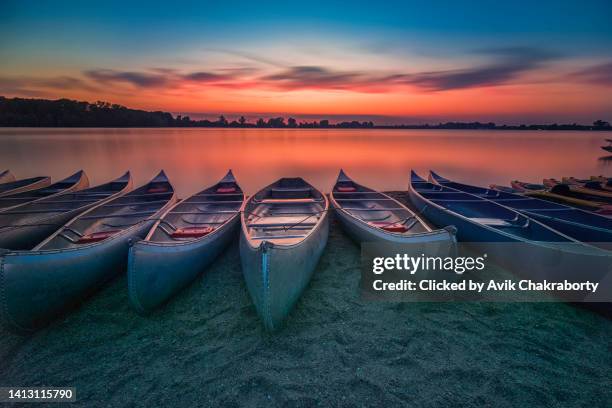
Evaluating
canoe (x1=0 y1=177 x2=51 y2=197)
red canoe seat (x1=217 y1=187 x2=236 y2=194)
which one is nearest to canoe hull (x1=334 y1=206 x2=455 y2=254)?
red canoe seat (x1=217 y1=187 x2=236 y2=194)

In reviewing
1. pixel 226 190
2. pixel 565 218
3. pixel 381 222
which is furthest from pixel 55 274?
pixel 565 218

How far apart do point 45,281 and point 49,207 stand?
5.93 metres

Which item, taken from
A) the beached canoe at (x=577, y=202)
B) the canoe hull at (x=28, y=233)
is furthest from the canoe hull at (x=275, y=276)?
the beached canoe at (x=577, y=202)

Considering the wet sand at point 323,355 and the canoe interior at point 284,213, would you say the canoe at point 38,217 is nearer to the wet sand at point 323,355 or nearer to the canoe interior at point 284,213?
the wet sand at point 323,355

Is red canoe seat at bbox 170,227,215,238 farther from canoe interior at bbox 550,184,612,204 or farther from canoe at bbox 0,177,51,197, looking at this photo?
canoe interior at bbox 550,184,612,204

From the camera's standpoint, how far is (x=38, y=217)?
7.89 metres

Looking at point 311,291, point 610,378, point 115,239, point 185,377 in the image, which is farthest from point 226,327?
point 610,378

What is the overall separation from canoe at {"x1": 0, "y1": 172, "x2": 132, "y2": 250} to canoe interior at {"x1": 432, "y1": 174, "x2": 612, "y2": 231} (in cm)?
1318

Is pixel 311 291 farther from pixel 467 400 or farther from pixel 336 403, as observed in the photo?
pixel 467 400

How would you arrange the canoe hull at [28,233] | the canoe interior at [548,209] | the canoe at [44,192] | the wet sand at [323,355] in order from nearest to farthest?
the wet sand at [323,355]
the canoe hull at [28,233]
the canoe interior at [548,209]
the canoe at [44,192]

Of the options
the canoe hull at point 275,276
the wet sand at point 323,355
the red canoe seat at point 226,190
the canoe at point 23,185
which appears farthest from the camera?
the canoe at point 23,185

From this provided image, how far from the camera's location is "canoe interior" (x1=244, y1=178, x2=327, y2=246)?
6645mm

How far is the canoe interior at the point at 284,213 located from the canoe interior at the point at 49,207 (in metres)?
5.36

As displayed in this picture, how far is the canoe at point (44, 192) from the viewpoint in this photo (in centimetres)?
924
